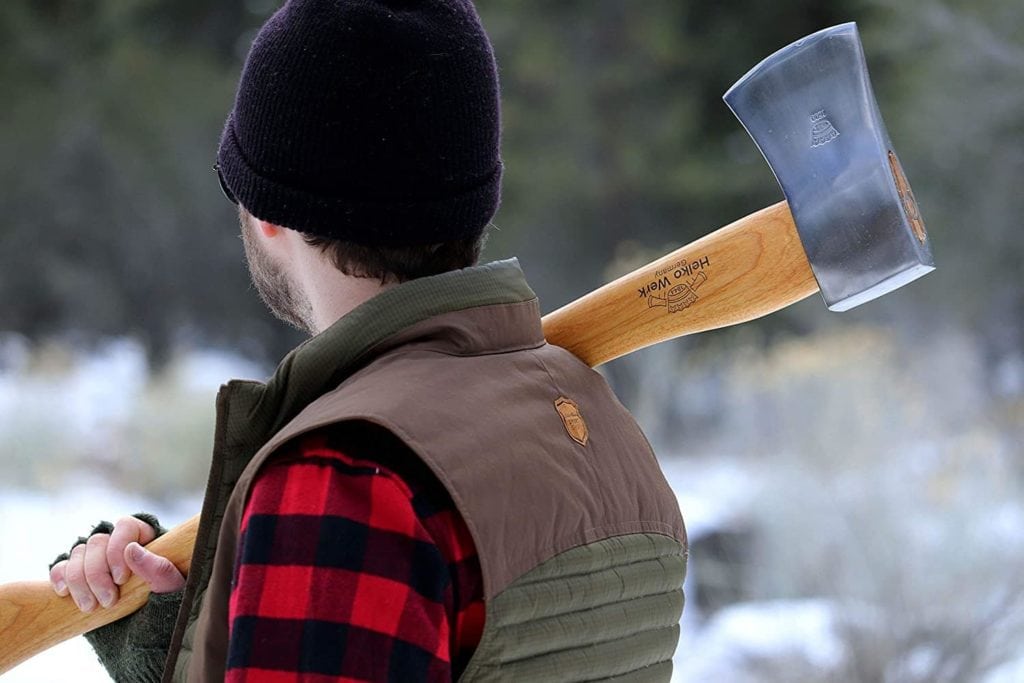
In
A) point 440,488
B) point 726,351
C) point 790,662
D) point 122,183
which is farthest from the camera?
point 122,183

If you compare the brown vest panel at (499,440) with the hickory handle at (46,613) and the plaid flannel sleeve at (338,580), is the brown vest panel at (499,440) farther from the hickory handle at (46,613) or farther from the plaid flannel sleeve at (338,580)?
the hickory handle at (46,613)

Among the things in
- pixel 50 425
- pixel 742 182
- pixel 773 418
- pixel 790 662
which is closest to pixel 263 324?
pixel 50 425

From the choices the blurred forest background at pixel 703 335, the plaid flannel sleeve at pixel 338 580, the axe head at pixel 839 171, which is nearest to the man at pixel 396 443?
the plaid flannel sleeve at pixel 338 580

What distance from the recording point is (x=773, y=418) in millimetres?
4684

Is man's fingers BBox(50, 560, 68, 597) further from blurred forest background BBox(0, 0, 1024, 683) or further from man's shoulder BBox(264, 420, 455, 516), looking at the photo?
blurred forest background BBox(0, 0, 1024, 683)

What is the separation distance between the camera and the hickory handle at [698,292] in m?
1.08

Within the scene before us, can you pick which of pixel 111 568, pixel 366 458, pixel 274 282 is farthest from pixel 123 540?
pixel 366 458

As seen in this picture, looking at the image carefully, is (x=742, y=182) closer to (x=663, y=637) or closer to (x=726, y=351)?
(x=726, y=351)

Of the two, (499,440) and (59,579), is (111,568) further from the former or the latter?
(499,440)

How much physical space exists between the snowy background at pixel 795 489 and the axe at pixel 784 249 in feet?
4.91

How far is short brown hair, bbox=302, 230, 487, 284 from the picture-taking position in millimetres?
933

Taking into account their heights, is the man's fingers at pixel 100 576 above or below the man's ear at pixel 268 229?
below

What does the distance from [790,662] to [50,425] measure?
3.40 meters

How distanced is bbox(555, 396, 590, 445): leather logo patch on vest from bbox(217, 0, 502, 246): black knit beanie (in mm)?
148
